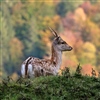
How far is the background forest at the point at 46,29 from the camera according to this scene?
91375 mm

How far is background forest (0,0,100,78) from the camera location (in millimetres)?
91375

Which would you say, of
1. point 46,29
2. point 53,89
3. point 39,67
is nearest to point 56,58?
point 39,67

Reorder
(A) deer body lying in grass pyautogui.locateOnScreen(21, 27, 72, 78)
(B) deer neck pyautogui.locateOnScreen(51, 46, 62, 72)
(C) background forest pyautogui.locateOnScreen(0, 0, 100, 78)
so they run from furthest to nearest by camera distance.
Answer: (C) background forest pyautogui.locateOnScreen(0, 0, 100, 78), (B) deer neck pyautogui.locateOnScreen(51, 46, 62, 72), (A) deer body lying in grass pyautogui.locateOnScreen(21, 27, 72, 78)

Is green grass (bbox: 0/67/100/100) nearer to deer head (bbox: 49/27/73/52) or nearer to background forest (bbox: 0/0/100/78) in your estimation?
deer head (bbox: 49/27/73/52)

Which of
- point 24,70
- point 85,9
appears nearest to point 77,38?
point 85,9

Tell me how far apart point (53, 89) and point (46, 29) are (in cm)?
9671

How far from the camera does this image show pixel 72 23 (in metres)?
113

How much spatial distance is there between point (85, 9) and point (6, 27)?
24.5 metres

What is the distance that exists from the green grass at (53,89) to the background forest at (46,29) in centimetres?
6655

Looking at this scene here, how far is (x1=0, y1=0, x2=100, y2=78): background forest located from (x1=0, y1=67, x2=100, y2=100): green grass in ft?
218

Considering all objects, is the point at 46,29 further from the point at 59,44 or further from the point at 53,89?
the point at 53,89

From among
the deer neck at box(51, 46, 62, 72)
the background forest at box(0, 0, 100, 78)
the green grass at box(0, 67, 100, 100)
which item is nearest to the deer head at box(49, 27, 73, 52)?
the deer neck at box(51, 46, 62, 72)

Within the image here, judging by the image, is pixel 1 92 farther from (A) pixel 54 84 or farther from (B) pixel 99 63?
(B) pixel 99 63

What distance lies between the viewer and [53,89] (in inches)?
424
